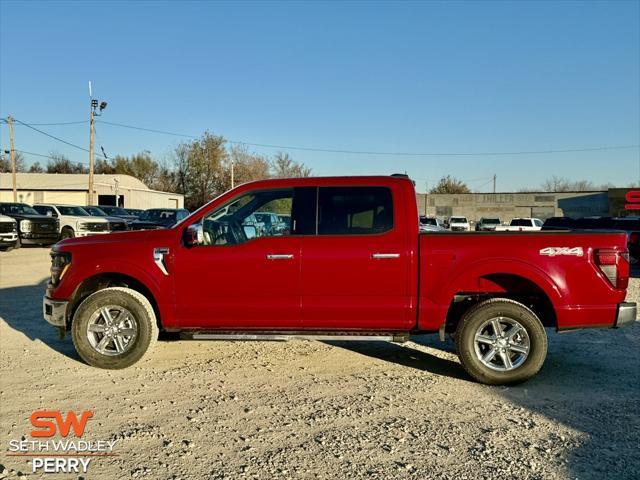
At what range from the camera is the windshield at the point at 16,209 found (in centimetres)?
2122

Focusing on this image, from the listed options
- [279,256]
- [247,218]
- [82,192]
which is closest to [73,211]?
[247,218]

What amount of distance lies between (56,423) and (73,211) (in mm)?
21734

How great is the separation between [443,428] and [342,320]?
1.52m

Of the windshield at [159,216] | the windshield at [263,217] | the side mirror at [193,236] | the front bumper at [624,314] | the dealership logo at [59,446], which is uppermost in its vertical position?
the windshield at [159,216]

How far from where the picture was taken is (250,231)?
5270 millimetres

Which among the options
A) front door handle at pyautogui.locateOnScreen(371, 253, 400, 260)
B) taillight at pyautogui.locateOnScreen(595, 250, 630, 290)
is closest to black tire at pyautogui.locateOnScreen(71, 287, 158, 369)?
front door handle at pyautogui.locateOnScreen(371, 253, 400, 260)

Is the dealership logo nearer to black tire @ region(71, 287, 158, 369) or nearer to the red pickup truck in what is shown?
black tire @ region(71, 287, 158, 369)

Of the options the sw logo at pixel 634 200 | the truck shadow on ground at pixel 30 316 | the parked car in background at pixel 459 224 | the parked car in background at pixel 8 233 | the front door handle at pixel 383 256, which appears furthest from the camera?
the sw logo at pixel 634 200

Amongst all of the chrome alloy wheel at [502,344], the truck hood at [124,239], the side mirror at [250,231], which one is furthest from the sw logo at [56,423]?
the chrome alloy wheel at [502,344]

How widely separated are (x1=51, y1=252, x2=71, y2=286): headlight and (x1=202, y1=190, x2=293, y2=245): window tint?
154 cm

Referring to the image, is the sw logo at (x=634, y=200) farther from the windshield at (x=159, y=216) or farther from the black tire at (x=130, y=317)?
the black tire at (x=130, y=317)

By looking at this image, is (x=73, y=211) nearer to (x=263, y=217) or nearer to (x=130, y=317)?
(x=130, y=317)

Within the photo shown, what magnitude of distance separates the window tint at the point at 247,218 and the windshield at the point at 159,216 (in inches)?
691

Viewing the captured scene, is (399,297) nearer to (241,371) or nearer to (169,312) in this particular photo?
(241,371)
